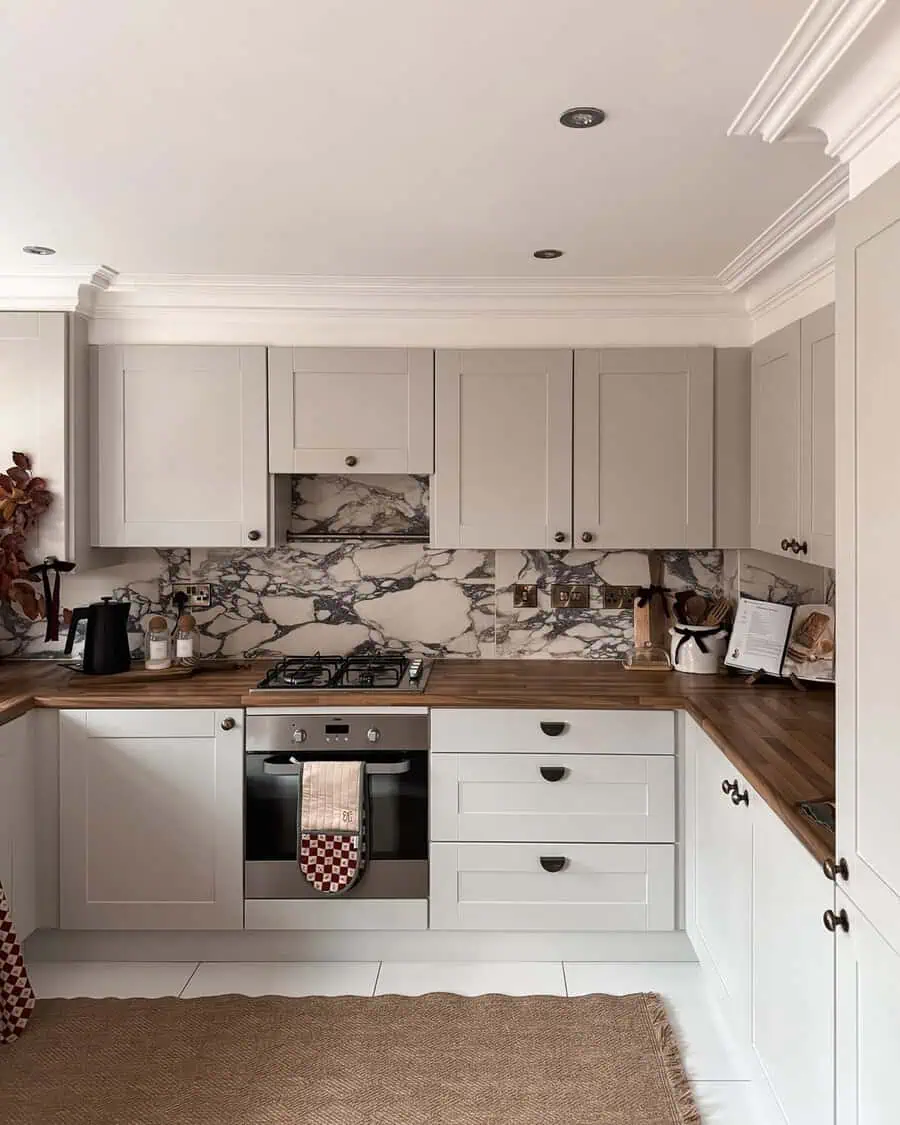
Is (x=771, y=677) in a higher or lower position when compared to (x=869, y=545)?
lower

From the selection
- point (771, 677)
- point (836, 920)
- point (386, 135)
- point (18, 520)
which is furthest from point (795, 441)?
point (18, 520)

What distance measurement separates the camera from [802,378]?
305 centimetres

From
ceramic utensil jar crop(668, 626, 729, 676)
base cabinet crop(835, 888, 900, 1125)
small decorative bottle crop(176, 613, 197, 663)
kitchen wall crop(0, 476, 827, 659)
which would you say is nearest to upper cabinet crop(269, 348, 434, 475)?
kitchen wall crop(0, 476, 827, 659)

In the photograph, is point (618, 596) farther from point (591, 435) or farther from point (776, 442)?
point (776, 442)

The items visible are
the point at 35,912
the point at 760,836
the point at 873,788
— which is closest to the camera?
the point at 873,788

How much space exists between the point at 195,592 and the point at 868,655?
2.91 m

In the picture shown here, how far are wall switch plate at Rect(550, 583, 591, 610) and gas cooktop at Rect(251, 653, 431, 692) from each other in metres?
0.58

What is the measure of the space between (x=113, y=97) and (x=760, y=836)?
2174mm

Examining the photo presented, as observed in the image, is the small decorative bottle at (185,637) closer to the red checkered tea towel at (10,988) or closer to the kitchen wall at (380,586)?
the kitchen wall at (380,586)

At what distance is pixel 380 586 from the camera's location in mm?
3990

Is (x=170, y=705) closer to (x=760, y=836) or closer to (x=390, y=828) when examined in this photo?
(x=390, y=828)

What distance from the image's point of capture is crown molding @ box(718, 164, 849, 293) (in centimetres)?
249

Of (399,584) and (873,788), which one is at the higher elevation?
(399,584)

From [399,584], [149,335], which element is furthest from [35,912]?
[149,335]
